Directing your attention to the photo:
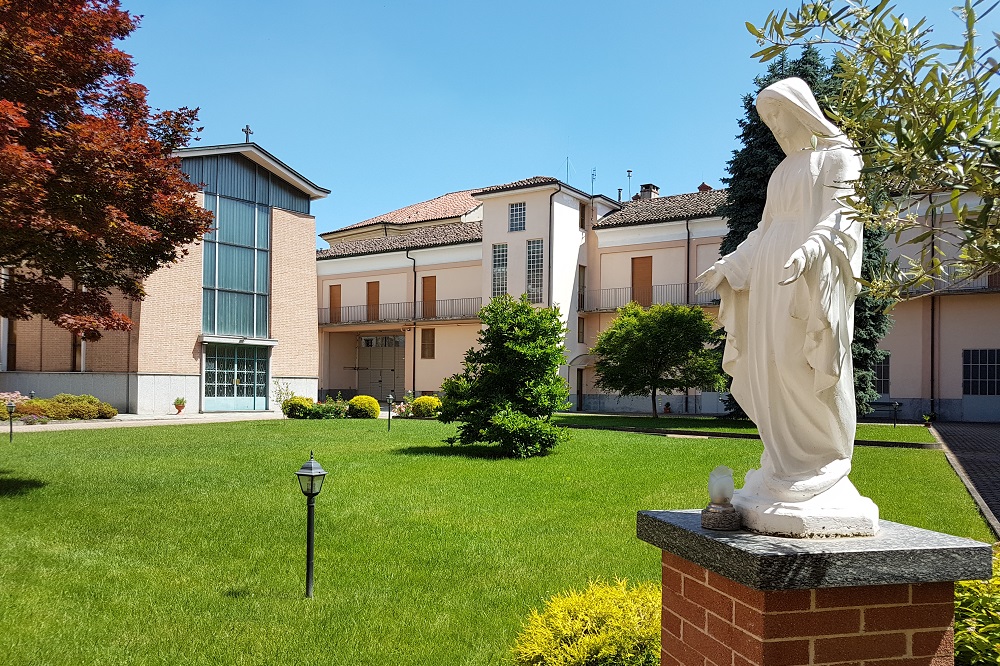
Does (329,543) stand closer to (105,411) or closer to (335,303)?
(105,411)

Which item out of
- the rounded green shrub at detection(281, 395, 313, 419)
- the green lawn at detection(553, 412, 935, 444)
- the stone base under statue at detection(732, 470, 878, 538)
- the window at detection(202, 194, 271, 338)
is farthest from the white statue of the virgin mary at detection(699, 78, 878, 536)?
the window at detection(202, 194, 271, 338)

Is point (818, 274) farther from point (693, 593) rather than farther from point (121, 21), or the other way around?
point (121, 21)

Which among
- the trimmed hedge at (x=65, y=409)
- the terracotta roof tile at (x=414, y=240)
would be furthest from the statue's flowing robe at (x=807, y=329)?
the terracotta roof tile at (x=414, y=240)

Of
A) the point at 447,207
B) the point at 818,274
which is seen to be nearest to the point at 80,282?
the point at 818,274

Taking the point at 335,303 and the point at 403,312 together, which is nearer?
the point at 403,312

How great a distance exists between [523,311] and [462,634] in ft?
37.5

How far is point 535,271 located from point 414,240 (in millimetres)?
9839

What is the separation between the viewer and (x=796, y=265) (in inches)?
115

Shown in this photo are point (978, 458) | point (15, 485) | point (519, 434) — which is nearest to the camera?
point (15, 485)

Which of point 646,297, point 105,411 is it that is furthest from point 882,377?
point 105,411

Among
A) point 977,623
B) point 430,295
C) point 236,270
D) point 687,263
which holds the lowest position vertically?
point 977,623

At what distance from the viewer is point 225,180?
101ft

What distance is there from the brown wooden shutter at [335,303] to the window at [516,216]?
1368 cm

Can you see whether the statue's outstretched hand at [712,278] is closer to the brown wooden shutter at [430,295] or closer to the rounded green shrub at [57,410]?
the rounded green shrub at [57,410]
